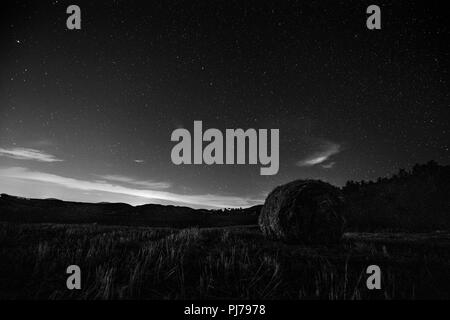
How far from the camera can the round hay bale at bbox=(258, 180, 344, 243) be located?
8828 mm

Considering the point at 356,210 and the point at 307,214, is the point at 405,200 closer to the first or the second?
the point at 356,210

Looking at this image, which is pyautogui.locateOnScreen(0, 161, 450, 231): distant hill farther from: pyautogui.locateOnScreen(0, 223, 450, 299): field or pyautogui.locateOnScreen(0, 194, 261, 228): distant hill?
pyautogui.locateOnScreen(0, 223, 450, 299): field

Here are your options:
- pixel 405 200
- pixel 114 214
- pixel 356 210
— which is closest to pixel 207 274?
pixel 114 214

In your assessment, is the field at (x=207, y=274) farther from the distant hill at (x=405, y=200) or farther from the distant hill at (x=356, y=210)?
the distant hill at (x=405, y=200)

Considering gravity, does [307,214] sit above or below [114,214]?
above

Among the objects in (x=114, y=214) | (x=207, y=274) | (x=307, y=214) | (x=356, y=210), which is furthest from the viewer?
(x=356, y=210)

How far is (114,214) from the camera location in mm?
20000

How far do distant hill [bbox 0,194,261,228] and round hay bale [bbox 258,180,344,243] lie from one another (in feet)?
28.3

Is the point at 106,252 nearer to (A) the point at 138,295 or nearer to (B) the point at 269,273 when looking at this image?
(A) the point at 138,295

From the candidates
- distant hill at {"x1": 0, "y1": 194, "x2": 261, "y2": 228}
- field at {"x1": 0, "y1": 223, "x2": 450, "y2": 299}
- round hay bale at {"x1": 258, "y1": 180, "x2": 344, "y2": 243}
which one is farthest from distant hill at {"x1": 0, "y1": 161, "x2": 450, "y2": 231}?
field at {"x1": 0, "y1": 223, "x2": 450, "y2": 299}

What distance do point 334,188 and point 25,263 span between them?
8.13 m

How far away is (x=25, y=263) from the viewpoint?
5.07 m

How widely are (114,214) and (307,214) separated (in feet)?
49.0

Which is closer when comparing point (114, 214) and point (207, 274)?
point (207, 274)
